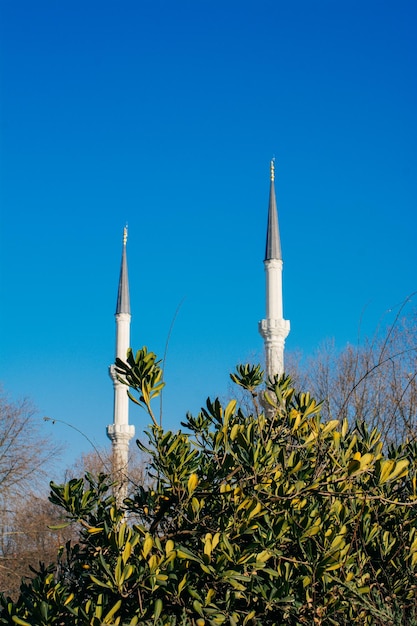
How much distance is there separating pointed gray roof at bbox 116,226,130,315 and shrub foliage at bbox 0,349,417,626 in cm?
2633

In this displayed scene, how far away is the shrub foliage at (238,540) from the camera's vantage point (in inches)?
140

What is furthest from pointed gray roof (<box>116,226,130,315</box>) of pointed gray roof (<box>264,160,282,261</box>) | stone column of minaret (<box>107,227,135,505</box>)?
pointed gray roof (<box>264,160,282,261</box>)

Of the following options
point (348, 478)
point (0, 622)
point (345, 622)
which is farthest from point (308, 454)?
point (0, 622)

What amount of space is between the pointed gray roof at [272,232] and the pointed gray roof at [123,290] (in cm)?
662

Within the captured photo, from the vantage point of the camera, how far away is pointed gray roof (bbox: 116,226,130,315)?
99.7 feet

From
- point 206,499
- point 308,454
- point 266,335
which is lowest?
point 206,499

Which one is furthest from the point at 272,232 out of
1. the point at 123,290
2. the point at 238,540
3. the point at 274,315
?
the point at 238,540

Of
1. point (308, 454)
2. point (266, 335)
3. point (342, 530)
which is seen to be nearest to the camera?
point (342, 530)

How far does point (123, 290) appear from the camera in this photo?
31219 mm

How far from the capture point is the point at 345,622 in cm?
383

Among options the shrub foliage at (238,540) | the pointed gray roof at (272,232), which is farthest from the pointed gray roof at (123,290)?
the shrub foliage at (238,540)

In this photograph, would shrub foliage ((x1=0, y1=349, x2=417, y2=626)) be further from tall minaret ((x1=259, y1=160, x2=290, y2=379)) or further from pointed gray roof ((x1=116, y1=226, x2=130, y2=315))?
pointed gray roof ((x1=116, y1=226, x2=130, y2=315))

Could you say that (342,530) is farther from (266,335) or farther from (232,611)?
(266,335)

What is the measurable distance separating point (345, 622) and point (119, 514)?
115 centimetres
